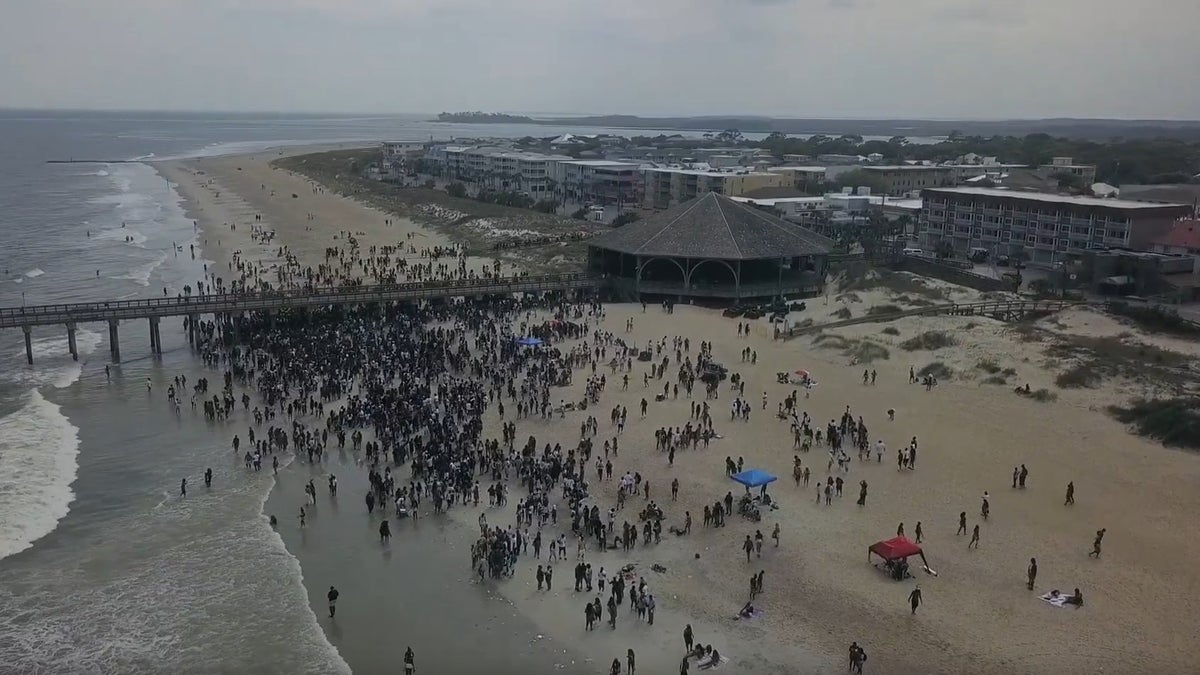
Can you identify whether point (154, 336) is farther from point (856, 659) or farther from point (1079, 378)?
point (1079, 378)

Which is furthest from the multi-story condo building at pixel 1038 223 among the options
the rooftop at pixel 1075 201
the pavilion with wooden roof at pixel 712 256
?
the pavilion with wooden roof at pixel 712 256

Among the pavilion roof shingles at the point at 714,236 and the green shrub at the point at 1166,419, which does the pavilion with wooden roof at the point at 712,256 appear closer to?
the pavilion roof shingles at the point at 714,236

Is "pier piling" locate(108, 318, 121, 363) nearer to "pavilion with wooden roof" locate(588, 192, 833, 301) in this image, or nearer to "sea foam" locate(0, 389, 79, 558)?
"sea foam" locate(0, 389, 79, 558)

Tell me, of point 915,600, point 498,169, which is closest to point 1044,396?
point 915,600

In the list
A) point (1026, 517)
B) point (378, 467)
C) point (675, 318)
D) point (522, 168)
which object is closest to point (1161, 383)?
point (1026, 517)

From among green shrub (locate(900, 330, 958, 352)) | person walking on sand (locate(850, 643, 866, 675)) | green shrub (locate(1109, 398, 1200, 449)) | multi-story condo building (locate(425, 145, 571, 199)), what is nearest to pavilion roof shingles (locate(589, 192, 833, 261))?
green shrub (locate(900, 330, 958, 352))
